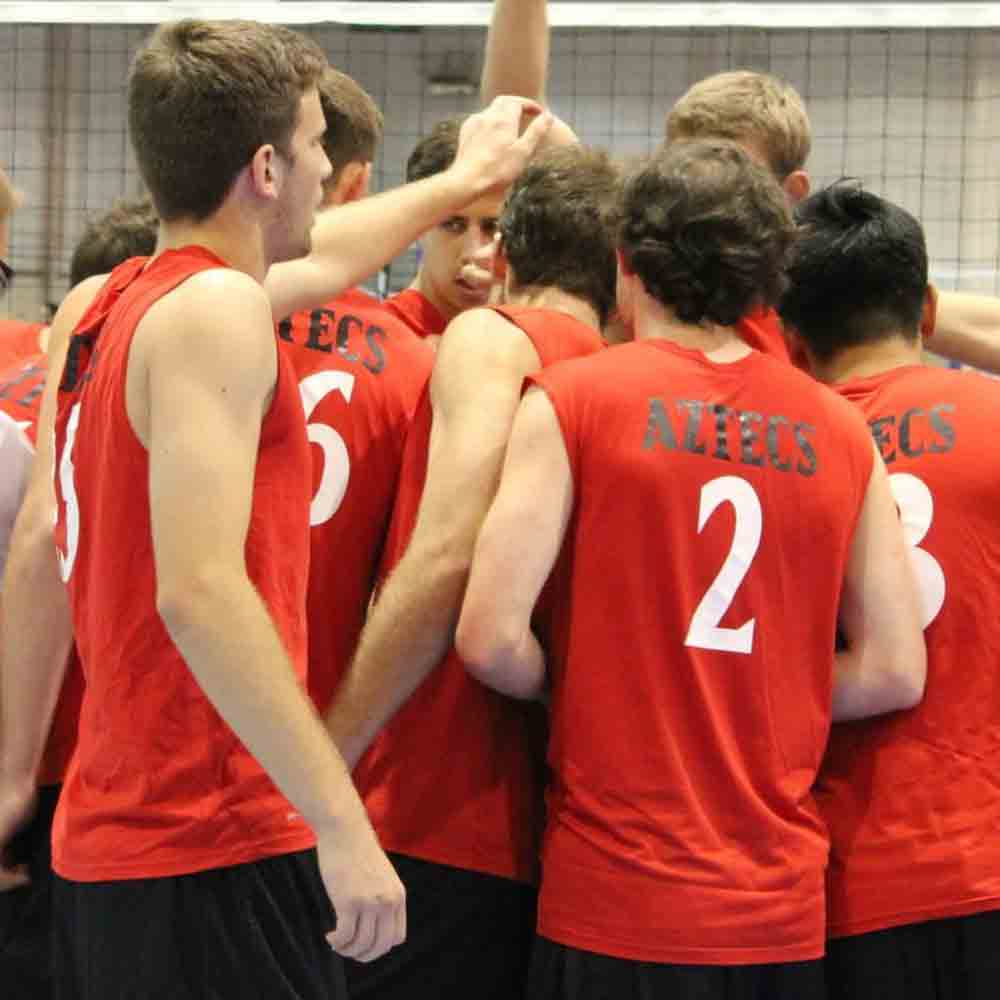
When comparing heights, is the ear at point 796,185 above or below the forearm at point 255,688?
above

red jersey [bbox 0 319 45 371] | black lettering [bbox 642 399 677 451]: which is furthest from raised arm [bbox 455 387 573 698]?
red jersey [bbox 0 319 45 371]

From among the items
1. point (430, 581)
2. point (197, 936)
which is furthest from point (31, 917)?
point (430, 581)

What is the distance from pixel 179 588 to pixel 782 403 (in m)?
1.11

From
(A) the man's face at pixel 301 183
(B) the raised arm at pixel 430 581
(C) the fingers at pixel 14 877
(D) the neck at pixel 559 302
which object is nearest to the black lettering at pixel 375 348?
(D) the neck at pixel 559 302

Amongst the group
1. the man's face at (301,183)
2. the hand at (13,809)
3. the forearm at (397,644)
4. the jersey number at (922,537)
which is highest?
the man's face at (301,183)

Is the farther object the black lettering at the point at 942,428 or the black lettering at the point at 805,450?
the black lettering at the point at 942,428

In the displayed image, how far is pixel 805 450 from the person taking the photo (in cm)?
264

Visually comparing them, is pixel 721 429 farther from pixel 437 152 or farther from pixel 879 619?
pixel 437 152

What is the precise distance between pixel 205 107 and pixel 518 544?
0.81 m

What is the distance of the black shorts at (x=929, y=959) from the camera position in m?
2.76

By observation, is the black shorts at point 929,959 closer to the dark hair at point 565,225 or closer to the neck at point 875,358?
the neck at point 875,358

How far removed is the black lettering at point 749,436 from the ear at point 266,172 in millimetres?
830

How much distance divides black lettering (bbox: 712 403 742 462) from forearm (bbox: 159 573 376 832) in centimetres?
87

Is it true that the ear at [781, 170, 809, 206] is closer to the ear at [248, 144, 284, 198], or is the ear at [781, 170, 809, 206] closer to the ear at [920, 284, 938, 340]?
the ear at [920, 284, 938, 340]
